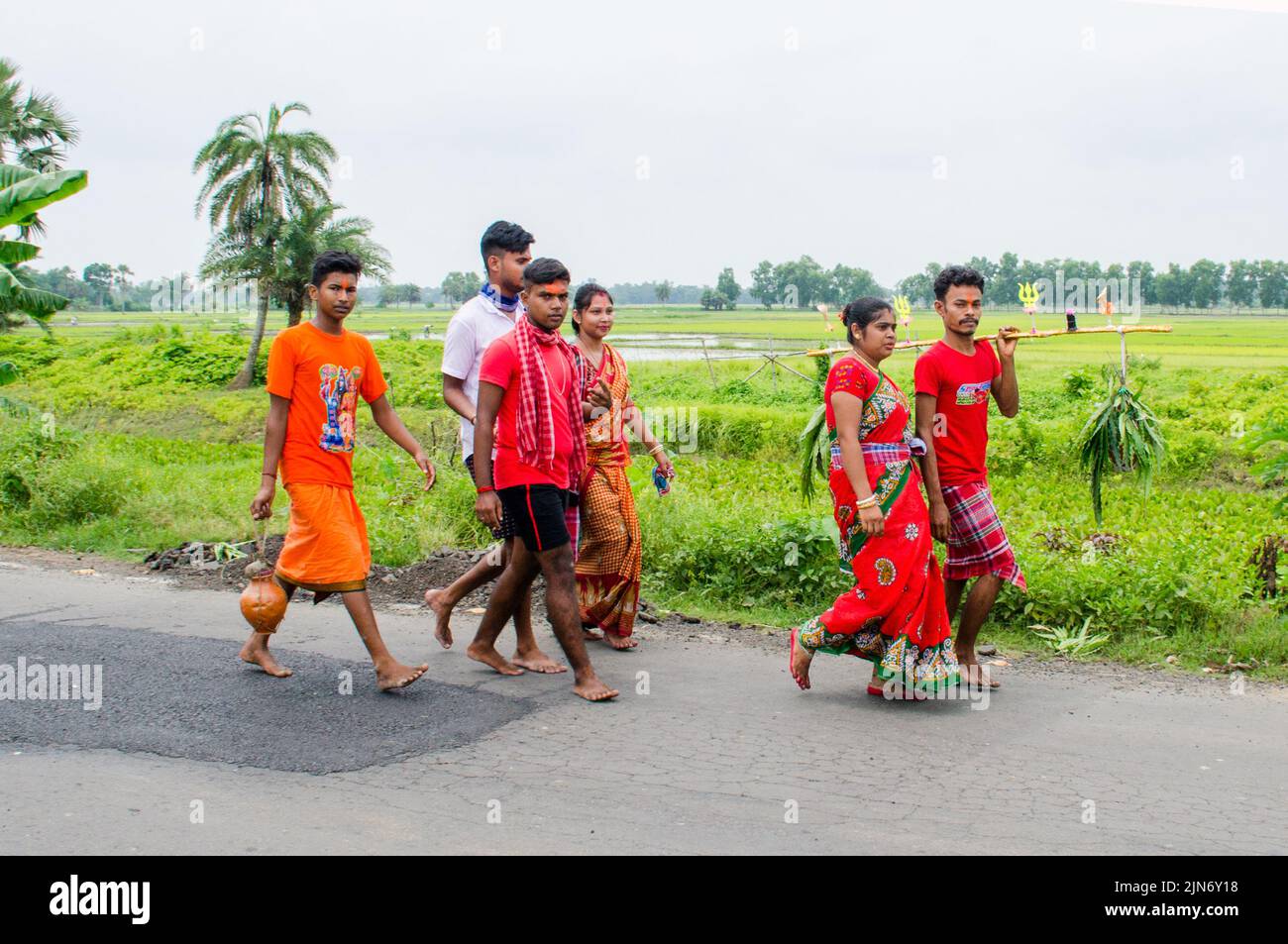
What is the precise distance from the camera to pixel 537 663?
6.19m

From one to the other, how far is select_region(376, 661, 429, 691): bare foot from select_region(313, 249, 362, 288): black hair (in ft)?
6.03

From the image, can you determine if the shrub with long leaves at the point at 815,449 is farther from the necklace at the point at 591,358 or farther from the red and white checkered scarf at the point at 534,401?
the red and white checkered scarf at the point at 534,401

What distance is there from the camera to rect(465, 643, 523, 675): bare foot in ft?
20.1

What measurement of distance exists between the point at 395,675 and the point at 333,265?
6.39 ft

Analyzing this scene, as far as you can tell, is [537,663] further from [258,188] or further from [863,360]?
[258,188]

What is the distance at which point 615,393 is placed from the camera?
6754 mm

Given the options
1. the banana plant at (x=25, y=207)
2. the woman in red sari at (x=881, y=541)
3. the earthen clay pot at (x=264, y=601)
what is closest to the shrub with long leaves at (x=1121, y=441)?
the woman in red sari at (x=881, y=541)

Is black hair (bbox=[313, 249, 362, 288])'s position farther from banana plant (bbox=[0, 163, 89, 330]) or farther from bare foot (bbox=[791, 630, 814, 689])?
banana plant (bbox=[0, 163, 89, 330])

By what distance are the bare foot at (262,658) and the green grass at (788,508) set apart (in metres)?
2.67

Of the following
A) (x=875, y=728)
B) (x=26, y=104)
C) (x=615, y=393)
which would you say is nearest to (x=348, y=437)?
(x=615, y=393)

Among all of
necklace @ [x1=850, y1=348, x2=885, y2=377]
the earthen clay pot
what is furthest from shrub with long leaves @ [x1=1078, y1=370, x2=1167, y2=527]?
the earthen clay pot

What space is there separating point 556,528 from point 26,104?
892 inches

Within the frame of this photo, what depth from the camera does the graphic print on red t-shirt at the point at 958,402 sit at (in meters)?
5.86

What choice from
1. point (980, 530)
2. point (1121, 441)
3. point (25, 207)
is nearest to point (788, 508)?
point (1121, 441)
